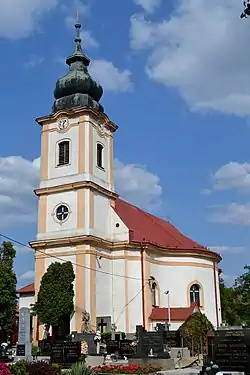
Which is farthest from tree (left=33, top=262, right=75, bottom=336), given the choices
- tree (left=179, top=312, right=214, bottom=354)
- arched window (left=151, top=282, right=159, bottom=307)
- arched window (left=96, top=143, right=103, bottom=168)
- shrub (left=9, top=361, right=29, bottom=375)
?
shrub (left=9, top=361, right=29, bottom=375)

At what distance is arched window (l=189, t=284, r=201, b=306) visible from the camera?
141ft

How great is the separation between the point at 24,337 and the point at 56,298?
1082 centimetres

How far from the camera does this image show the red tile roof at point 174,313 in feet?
128

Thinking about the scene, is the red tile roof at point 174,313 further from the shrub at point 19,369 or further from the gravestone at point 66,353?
the shrub at point 19,369

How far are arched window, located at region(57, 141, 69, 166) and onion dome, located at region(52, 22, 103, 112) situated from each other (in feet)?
9.62

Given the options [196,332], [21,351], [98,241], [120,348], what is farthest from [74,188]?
[21,351]

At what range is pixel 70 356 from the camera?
22.4 meters

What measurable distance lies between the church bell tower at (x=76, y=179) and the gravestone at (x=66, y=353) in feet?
44.6

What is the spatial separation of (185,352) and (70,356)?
8215 mm

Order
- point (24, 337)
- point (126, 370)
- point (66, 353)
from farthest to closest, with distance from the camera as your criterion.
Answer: point (24, 337), point (66, 353), point (126, 370)

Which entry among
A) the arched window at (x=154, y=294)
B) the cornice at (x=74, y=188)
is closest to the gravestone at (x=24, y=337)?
the cornice at (x=74, y=188)

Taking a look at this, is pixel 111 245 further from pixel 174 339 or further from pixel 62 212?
pixel 174 339

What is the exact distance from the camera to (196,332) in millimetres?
33000

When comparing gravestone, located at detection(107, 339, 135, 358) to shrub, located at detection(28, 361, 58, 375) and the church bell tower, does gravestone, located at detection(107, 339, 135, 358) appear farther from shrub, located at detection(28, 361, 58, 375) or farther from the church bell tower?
shrub, located at detection(28, 361, 58, 375)
